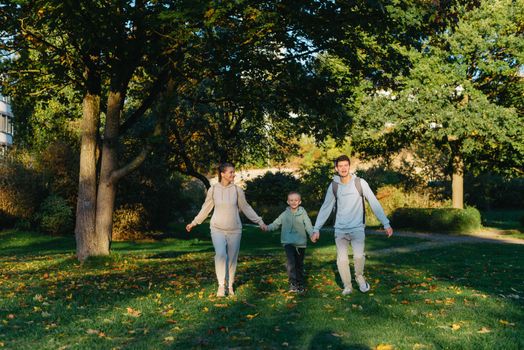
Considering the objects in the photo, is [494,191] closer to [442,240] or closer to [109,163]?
[442,240]

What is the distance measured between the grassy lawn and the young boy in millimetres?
323

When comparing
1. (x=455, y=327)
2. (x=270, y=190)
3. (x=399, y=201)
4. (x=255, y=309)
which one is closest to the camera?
(x=455, y=327)

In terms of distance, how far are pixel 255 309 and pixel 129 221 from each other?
2008 centimetres

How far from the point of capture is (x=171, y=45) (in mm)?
12750

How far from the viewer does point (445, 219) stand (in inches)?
1051

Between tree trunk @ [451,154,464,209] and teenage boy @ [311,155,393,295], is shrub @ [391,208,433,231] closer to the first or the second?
tree trunk @ [451,154,464,209]

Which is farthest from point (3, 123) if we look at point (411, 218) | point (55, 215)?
point (411, 218)

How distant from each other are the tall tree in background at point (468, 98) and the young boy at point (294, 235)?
17.8m

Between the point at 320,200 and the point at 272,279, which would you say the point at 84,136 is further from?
the point at 320,200

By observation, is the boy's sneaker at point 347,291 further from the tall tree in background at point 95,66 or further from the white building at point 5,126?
the white building at point 5,126

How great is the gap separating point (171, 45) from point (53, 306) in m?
6.46

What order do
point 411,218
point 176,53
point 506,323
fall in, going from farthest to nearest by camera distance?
point 411,218
point 176,53
point 506,323

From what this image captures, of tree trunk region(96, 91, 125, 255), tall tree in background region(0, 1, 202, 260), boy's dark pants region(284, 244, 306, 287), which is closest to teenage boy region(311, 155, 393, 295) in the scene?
boy's dark pants region(284, 244, 306, 287)

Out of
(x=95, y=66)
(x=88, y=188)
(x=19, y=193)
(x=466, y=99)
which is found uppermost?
(x=466, y=99)
